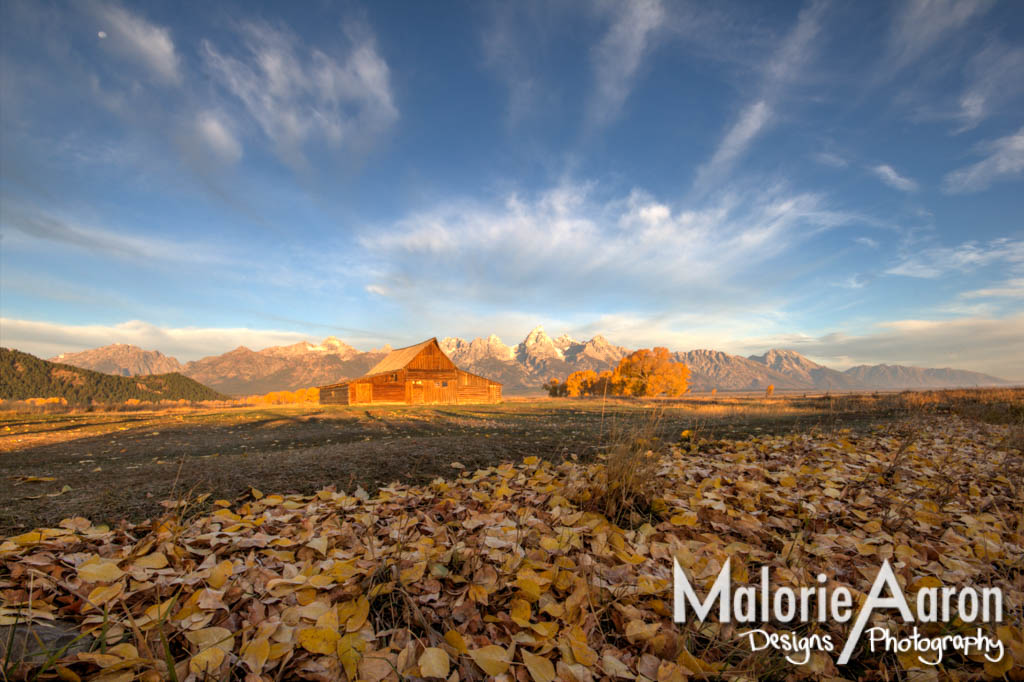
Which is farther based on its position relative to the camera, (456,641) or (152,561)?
(152,561)

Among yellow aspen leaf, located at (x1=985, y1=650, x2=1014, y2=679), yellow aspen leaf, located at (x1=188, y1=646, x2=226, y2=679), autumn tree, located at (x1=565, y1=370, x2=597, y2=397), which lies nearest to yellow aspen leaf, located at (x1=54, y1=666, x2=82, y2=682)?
yellow aspen leaf, located at (x1=188, y1=646, x2=226, y2=679)

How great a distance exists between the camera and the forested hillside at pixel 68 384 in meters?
30.5

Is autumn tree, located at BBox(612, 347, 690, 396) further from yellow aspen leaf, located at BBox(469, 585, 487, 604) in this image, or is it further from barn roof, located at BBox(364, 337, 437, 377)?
yellow aspen leaf, located at BBox(469, 585, 487, 604)

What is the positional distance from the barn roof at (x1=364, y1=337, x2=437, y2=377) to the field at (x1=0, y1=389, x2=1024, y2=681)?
29589mm

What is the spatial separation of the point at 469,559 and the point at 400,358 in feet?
117

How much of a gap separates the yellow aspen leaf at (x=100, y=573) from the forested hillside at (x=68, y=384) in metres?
40.0

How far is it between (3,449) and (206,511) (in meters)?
9.61

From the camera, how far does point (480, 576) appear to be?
215cm

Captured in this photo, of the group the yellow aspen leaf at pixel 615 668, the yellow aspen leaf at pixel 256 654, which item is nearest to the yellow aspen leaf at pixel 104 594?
the yellow aspen leaf at pixel 256 654

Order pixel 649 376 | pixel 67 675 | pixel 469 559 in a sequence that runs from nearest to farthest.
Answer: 1. pixel 67 675
2. pixel 469 559
3. pixel 649 376

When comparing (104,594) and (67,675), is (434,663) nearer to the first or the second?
(67,675)

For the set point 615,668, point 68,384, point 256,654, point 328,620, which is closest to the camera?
point 256,654

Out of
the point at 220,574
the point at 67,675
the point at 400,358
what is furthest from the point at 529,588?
the point at 400,358

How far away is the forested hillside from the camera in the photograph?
100 feet
